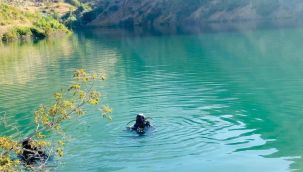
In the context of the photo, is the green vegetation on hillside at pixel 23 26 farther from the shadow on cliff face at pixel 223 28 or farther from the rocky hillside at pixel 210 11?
the rocky hillside at pixel 210 11

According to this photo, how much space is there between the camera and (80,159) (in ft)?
91.6

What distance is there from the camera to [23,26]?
549 feet

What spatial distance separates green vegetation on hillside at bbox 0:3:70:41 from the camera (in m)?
160

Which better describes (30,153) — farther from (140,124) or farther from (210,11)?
(210,11)

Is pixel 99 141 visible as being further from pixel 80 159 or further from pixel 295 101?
pixel 295 101

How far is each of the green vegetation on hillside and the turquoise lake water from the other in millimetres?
86168

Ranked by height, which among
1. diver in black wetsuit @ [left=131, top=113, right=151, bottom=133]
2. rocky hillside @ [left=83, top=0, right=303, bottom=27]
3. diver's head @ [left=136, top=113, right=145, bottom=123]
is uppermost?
rocky hillside @ [left=83, top=0, right=303, bottom=27]

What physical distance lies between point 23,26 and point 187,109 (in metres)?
138

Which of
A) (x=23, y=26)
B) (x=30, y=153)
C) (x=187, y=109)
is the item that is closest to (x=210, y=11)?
(x=23, y=26)

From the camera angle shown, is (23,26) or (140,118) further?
(23,26)

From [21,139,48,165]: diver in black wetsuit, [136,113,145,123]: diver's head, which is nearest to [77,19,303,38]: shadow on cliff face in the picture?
[136,113,145,123]: diver's head

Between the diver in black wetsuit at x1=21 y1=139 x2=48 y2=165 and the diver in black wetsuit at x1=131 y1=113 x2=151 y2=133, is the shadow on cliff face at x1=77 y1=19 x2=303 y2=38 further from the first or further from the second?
the diver in black wetsuit at x1=21 y1=139 x2=48 y2=165

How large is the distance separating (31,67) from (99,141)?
47.3m

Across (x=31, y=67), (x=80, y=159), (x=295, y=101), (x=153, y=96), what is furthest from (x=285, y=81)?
(x=31, y=67)
